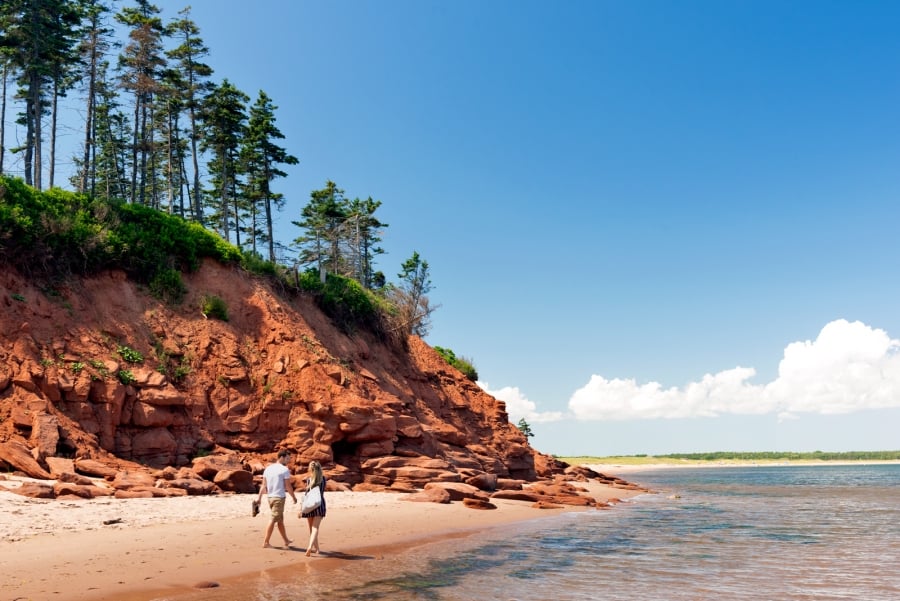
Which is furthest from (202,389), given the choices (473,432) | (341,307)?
(473,432)

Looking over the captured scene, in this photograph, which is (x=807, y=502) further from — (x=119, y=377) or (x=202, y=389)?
(x=119, y=377)

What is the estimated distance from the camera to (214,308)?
2570 cm

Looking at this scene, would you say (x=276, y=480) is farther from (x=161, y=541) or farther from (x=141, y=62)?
(x=141, y=62)

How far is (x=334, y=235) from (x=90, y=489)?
32.1 metres

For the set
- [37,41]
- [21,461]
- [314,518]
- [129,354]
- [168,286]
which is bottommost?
[314,518]

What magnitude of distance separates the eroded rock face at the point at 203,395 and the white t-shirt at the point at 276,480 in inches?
199

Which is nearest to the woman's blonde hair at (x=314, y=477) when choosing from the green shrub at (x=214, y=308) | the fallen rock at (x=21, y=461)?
the fallen rock at (x=21, y=461)

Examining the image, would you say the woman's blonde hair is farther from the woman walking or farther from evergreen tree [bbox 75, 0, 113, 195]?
evergreen tree [bbox 75, 0, 113, 195]

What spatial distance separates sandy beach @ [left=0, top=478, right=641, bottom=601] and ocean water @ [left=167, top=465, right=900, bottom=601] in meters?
0.89

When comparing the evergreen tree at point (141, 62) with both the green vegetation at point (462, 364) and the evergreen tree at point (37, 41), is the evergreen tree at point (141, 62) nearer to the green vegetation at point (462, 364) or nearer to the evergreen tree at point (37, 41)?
the evergreen tree at point (37, 41)

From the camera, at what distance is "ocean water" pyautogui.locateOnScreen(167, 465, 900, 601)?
1011cm

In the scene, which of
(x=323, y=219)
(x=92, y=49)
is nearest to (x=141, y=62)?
(x=92, y=49)

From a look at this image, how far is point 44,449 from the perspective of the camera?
1681 centimetres

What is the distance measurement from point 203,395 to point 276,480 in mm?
11366
